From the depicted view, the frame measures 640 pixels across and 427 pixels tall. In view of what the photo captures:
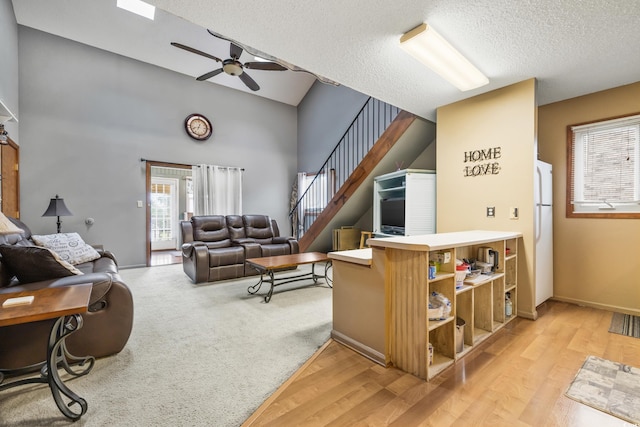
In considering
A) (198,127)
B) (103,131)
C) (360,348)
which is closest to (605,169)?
(360,348)

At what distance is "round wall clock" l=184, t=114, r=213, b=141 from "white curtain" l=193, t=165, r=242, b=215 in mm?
733

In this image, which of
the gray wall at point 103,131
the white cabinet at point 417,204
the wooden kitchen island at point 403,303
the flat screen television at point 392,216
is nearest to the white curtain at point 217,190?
the gray wall at point 103,131

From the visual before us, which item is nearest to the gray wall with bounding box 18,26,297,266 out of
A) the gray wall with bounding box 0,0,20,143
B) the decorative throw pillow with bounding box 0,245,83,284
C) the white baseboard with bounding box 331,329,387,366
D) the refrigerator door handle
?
the gray wall with bounding box 0,0,20,143

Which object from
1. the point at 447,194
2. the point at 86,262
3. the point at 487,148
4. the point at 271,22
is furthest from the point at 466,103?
the point at 86,262

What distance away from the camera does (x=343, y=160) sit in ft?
22.7

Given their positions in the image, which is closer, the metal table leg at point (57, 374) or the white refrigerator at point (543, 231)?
the metal table leg at point (57, 374)

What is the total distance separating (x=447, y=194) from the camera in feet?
11.5

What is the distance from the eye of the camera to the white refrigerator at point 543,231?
2.96m

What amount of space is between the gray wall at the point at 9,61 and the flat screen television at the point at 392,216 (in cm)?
561

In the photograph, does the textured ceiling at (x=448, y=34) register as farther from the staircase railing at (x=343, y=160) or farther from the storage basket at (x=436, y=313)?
the staircase railing at (x=343, y=160)

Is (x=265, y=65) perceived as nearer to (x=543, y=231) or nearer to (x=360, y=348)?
(x=360, y=348)

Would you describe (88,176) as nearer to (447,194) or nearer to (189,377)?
(189,377)

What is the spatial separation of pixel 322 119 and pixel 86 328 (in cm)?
671

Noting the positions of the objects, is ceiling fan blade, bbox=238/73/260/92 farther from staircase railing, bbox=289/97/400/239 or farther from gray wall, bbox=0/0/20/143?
A: gray wall, bbox=0/0/20/143
